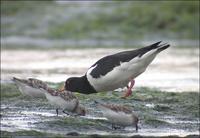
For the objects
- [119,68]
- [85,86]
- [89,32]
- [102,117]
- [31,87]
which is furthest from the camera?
[89,32]

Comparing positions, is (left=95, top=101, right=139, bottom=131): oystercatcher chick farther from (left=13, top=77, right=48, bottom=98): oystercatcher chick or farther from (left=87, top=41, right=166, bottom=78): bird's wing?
(left=13, top=77, right=48, bottom=98): oystercatcher chick

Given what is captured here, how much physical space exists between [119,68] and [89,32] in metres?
24.5

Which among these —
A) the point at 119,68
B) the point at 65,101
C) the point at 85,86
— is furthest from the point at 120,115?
the point at 85,86

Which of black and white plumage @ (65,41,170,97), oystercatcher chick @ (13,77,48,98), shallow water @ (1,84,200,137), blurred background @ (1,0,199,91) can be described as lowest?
shallow water @ (1,84,200,137)

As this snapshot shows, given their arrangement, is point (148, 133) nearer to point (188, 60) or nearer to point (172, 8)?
point (188, 60)

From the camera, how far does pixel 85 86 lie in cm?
1264

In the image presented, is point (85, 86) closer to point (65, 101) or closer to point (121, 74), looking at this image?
point (121, 74)

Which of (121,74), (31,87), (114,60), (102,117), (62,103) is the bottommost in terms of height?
(102,117)

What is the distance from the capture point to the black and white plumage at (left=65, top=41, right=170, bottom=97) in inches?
476

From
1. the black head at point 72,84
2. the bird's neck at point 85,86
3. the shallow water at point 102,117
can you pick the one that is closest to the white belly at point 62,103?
the shallow water at point 102,117

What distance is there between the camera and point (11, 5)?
137ft

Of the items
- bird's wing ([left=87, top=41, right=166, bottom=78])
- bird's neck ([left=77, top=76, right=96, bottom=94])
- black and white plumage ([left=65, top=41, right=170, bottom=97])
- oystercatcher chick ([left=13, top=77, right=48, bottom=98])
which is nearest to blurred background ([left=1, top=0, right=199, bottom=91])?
bird's neck ([left=77, top=76, right=96, bottom=94])

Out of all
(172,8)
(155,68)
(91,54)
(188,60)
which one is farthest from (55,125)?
(172,8)

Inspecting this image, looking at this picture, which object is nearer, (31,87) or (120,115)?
(120,115)
